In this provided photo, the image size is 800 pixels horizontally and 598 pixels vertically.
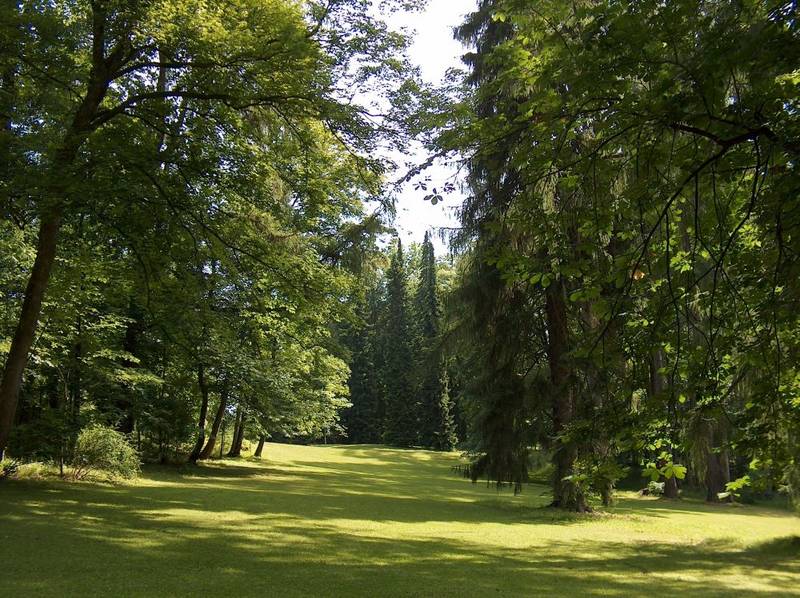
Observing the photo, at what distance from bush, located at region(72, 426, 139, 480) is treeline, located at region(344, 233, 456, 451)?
34272 mm

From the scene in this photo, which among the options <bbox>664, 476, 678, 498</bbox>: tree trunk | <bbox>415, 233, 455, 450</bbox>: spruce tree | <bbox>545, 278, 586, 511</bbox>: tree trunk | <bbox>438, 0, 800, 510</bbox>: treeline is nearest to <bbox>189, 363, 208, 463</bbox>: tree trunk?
<bbox>545, 278, 586, 511</bbox>: tree trunk

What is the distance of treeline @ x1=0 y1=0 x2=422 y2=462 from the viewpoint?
29.0 feet

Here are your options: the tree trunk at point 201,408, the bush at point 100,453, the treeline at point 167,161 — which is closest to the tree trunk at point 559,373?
the treeline at point 167,161

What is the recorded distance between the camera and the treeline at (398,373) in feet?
169

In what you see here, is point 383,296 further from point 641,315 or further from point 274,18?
point 641,315

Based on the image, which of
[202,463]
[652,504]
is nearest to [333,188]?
[202,463]

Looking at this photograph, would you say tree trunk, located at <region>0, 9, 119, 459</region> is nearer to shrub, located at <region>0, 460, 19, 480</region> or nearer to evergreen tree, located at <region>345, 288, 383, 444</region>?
shrub, located at <region>0, 460, 19, 480</region>

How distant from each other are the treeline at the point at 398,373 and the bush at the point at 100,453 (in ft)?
112

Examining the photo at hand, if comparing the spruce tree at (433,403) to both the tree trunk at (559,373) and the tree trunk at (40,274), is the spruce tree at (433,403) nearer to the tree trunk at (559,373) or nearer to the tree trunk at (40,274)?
the tree trunk at (559,373)

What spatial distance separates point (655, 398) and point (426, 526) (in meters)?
8.64

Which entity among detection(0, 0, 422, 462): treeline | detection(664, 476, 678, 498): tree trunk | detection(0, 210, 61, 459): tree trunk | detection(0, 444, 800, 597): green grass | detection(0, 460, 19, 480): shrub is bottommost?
detection(664, 476, 678, 498): tree trunk

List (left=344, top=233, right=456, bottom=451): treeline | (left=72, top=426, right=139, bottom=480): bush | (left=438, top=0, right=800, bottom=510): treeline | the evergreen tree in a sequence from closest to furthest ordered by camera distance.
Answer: (left=438, top=0, right=800, bottom=510): treeline
(left=72, top=426, right=139, bottom=480): bush
(left=344, top=233, right=456, bottom=451): treeline
the evergreen tree

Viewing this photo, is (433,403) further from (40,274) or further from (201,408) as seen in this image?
(40,274)

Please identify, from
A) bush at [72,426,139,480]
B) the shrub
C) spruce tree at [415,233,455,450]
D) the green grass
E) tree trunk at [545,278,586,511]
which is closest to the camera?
the green grass
